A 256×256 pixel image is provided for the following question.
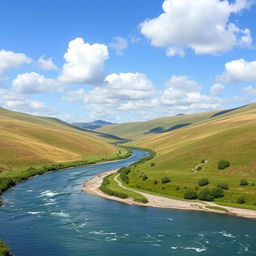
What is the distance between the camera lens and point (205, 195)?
96.2 meters

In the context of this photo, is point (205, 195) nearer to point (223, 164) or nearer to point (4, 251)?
point (223, 164)

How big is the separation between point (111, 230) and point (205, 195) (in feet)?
117

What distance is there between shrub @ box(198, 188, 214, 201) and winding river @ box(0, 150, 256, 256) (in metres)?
11.2

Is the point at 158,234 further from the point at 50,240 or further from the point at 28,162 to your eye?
the point at 28,162

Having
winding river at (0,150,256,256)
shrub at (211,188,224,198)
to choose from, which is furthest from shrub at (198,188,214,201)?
winding river at (0,150,256,256)

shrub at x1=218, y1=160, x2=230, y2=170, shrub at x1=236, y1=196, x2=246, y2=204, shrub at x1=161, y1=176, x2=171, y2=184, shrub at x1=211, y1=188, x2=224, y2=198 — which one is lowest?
shrub at x1=236, y1=196, x2=246, y2=204

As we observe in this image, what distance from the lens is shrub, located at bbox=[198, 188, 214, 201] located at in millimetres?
95394

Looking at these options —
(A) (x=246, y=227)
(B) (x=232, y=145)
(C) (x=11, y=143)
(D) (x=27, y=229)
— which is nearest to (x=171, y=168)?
(B) (x=232, y=145)

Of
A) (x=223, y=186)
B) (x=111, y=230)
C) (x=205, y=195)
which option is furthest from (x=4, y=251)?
(x=223, y=186)

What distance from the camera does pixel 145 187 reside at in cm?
11306

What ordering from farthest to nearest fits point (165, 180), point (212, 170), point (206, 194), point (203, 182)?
point (212, 170), point (165, 180), point (203, 182), point (206, 194)

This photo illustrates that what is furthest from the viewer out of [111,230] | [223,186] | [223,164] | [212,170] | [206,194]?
[212,170]

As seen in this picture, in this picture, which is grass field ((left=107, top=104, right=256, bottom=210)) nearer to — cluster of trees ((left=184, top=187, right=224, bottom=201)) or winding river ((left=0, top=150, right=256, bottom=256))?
cluster of trees ((left=184, top=187, right=224, bottom=201))

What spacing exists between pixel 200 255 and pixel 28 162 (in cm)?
12544
